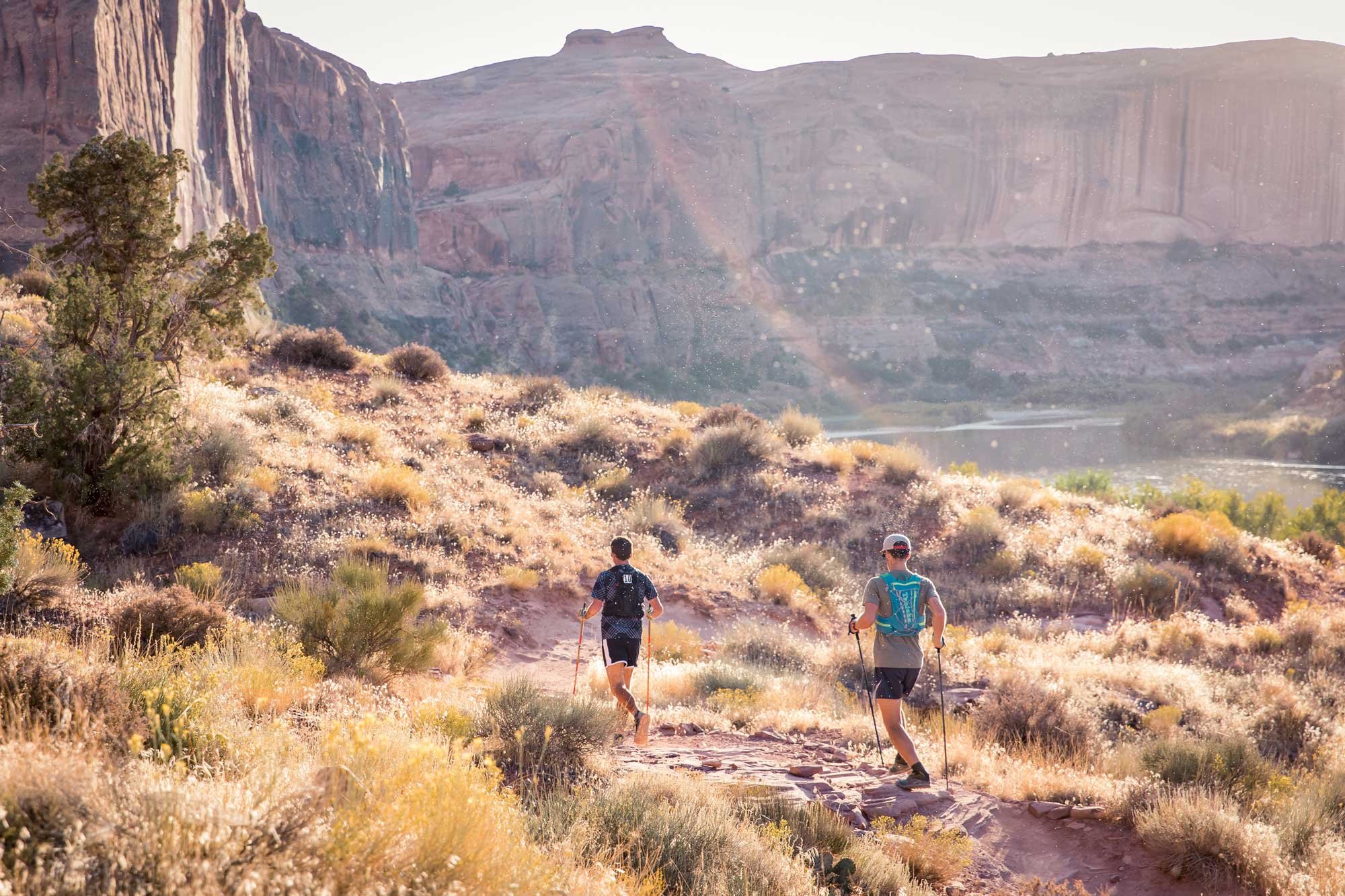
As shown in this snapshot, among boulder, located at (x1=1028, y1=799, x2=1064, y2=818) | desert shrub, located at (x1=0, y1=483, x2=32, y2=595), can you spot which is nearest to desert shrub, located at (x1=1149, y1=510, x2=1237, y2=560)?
boulder, located at (x1=1028, y1=799, x2=1064, y2=818)

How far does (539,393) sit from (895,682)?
2011cm

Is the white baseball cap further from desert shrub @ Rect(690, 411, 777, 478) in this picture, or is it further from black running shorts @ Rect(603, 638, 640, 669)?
desert shrub @ Rect(690, 411, 777, 478)

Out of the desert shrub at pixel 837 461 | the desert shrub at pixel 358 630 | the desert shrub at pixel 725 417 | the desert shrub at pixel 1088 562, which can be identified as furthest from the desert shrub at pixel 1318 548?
the desert shrub at pixel 358 630

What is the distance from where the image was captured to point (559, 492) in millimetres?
18344

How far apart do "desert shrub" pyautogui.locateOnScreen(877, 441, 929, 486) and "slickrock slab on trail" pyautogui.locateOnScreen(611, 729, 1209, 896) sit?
605 inches

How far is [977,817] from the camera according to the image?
20.0ft

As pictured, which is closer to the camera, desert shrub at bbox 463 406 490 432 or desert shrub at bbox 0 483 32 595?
desert shrub at bbox 0 483 32 595

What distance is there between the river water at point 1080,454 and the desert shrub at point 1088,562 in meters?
21.1

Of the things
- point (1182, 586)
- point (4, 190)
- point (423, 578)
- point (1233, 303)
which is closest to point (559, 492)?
point (423, 578)

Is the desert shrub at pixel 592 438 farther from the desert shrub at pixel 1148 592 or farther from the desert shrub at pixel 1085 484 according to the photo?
the desert shrub at pixel 1085 484

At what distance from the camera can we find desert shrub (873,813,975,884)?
201 inches

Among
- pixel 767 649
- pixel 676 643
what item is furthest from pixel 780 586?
pixel 676 643

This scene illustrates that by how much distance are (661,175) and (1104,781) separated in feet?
289

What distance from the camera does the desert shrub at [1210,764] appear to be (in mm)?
7188
